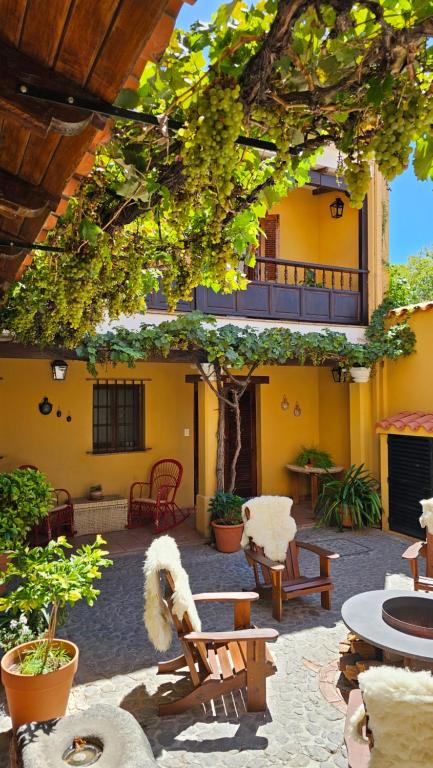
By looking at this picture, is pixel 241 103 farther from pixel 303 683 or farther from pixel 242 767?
pixel 303 683

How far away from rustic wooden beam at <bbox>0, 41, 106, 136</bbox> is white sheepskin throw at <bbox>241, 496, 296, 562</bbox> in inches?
185

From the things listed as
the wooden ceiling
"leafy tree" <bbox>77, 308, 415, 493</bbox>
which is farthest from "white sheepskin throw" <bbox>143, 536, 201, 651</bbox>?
"leafy tree" <bbox>77, 308, 415, 493</bbox>

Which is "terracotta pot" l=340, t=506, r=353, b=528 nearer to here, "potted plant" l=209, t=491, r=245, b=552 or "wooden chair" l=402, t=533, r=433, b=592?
"potted plant" l=209, t=491, r=245, b=552

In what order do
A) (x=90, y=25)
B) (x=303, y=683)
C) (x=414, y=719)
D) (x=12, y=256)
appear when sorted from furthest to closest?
(x=303, y=683) → (x=12, y=256) → (x=414, y=719) → (x=90, y=25)

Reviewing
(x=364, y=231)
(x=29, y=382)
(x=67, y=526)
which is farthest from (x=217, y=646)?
(x=364, y=231)

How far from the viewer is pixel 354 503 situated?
8.50 metres

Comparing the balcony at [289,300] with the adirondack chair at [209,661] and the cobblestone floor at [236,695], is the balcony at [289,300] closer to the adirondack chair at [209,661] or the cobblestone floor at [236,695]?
the cobblestone floor at [236,695]

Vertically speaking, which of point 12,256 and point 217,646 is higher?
point 12,256

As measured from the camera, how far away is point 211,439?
815 centimetres

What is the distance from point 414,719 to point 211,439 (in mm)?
6263

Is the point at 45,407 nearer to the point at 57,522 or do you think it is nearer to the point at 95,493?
the point at 95,493

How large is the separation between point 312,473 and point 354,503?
4.66 ft

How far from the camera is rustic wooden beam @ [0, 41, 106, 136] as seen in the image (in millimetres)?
1334

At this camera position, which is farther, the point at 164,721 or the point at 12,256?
the point at 164,721
